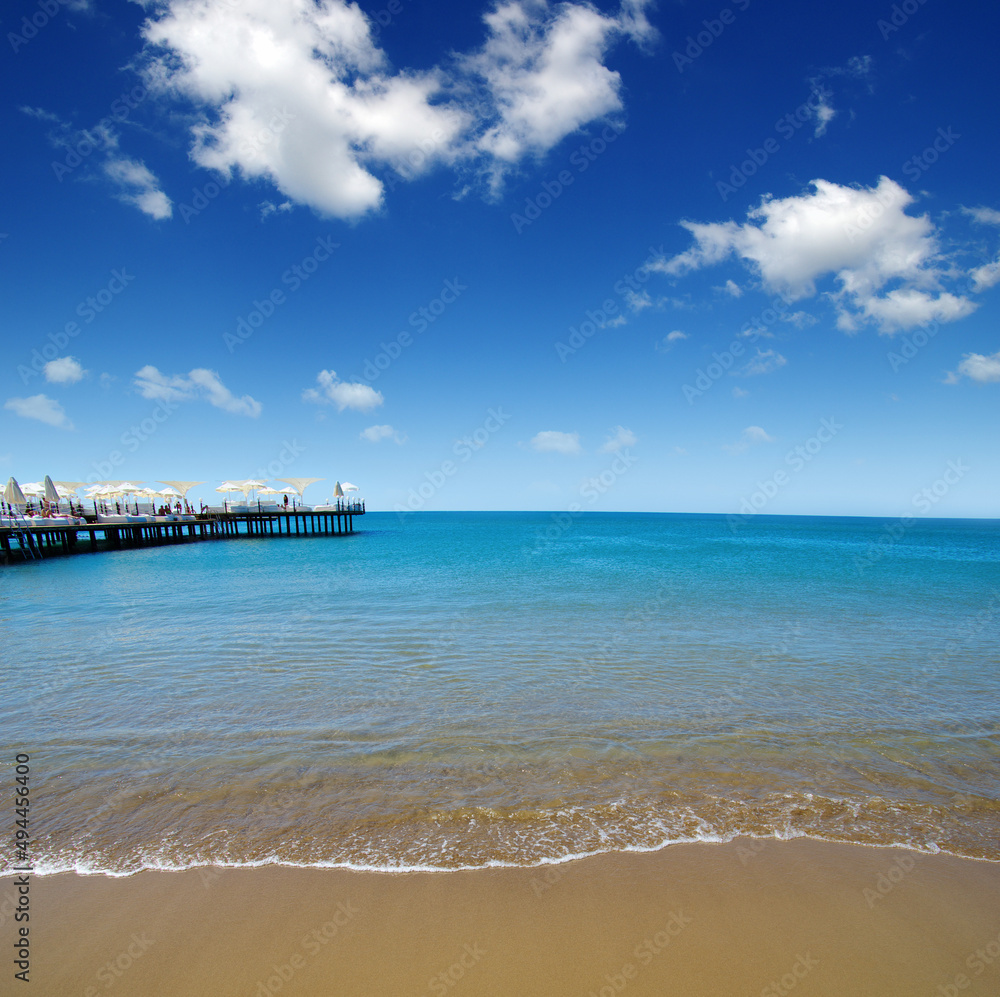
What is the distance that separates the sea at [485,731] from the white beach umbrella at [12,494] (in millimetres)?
21925

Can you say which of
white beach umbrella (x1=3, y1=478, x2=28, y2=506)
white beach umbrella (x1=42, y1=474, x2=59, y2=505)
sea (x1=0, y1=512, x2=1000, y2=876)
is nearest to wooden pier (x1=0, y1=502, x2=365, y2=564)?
white beach umbrella (x1=3, y1=478, x2=28, y2=506)

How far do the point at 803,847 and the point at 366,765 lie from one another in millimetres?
4079

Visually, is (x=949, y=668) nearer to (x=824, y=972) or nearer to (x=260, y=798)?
(x=824, y=972)

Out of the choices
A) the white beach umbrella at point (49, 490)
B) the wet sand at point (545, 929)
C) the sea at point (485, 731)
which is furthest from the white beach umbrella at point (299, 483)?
the wet sand at point (545, 929)

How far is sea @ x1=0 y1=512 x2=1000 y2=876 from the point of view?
14.1 ft

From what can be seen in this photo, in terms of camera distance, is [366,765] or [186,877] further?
[366,765]

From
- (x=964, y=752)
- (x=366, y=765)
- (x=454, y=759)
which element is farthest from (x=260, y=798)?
(x=964, y=752)

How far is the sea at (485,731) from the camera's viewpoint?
429 cm

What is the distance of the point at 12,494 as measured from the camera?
30.2 metres

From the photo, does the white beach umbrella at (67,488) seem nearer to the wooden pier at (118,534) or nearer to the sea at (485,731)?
the wooden pier at (118,534)

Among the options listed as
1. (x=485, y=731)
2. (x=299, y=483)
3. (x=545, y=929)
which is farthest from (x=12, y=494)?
(x=545, y=929)

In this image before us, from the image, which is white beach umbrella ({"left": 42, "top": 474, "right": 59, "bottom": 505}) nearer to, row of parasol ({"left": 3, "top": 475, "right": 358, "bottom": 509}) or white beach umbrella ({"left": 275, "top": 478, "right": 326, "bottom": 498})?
row of parasol ({"left": 3, "top": 475, "right": 358, "bottom": 509})

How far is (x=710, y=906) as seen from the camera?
3.43 meters

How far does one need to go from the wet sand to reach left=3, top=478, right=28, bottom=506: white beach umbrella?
119 feet
